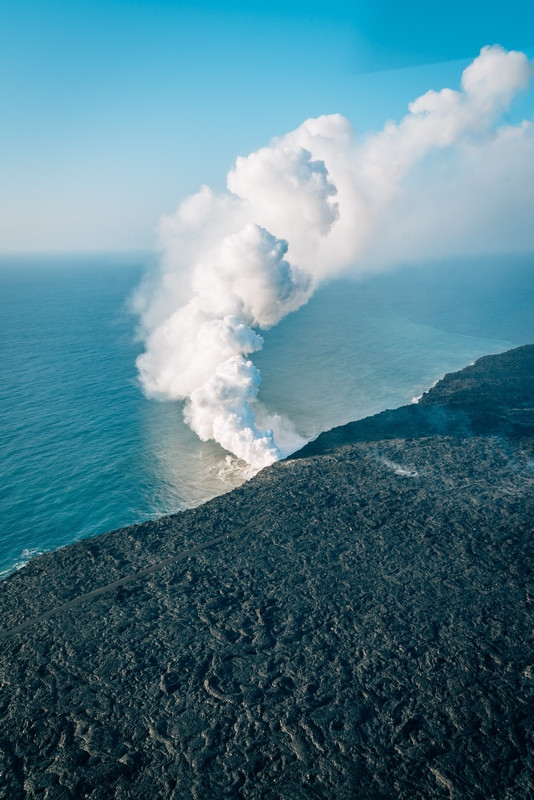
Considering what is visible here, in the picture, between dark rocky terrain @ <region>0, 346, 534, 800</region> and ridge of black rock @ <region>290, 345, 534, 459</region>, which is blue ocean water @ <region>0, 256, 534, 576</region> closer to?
ridge of black rock @ <region>290, 345, 534, 459</region>

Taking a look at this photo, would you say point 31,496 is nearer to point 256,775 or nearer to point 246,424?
point 246,424

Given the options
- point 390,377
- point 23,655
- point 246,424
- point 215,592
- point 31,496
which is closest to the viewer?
point 23,655

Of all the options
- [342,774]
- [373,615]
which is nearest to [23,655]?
[342,774]

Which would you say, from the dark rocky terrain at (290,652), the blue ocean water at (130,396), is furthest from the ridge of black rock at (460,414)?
the dark rocky terrain at (290,652)

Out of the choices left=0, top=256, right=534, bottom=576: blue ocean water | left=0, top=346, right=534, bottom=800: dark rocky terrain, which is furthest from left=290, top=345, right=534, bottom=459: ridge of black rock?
left=0, top=346, right=534, bottom=800: dark rocky terrain

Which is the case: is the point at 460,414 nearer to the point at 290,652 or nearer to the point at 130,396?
→ the point at 290,652

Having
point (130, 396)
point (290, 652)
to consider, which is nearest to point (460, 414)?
point (290, 652)

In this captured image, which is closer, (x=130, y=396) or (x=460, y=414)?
(x=460, y=414)

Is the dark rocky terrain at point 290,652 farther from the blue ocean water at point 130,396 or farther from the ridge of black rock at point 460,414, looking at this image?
the ridge of black rock at point 460,414
